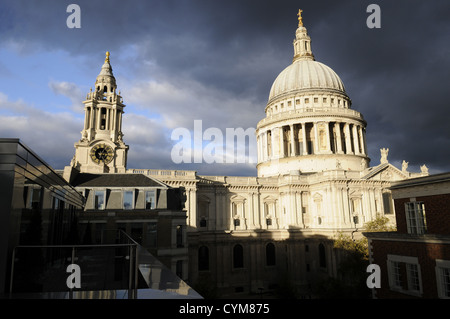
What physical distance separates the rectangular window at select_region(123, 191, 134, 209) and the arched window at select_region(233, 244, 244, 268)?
98.1 ft

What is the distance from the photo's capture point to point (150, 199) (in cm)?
3500

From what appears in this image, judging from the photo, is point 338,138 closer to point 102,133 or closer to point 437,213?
point 102,133

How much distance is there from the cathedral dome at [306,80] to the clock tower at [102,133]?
1679 inches

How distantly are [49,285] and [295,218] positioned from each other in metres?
54.5

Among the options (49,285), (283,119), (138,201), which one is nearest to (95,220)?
(138,201)

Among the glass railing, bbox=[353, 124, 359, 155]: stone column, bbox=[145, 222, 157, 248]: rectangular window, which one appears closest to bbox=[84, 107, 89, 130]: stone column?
bbox=[145, 222, 157, 248]: rectangular window

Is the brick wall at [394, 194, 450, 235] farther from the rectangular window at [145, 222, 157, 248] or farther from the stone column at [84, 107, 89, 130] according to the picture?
the stone column at [84, 107, 89, 130]

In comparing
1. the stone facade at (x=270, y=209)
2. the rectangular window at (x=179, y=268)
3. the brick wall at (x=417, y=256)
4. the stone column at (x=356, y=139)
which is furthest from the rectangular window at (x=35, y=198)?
the stone column at (x=356, y=139)

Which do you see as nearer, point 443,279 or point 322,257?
point 443,279

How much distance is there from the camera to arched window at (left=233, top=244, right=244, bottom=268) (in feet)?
193

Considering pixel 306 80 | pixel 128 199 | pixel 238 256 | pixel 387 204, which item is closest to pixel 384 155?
pixel 387 204

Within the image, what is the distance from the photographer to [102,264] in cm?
1262

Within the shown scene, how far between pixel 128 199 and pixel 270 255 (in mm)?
35993

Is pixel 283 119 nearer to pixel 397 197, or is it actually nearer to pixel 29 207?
pixel 397 197
